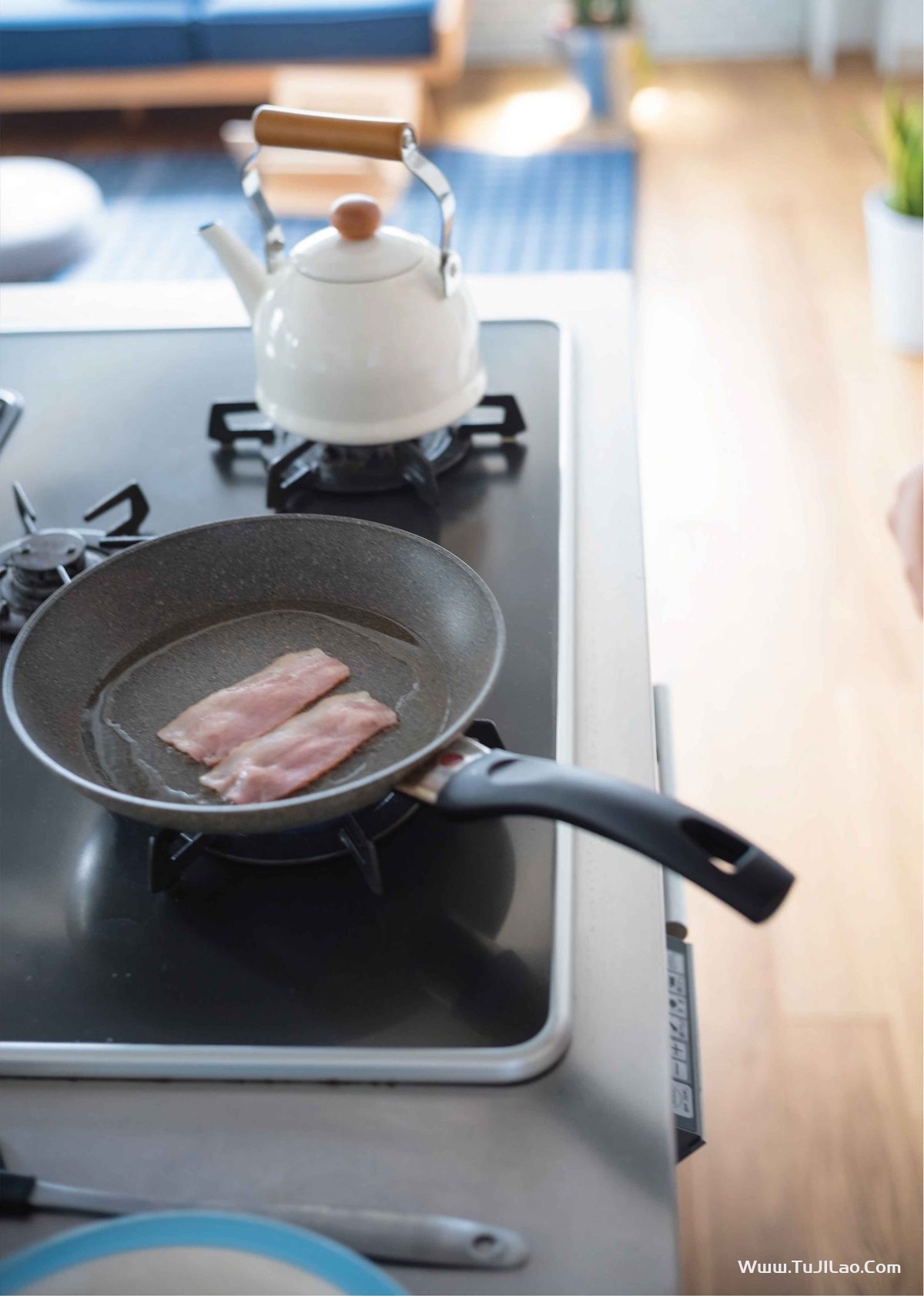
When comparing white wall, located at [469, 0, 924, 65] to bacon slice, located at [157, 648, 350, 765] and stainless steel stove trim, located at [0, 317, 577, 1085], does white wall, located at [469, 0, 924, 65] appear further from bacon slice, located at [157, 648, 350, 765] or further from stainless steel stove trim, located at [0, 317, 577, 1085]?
stainless steel stove trim, located at [0, 317, 577, 1085]

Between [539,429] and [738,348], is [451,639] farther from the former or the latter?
[738,348]

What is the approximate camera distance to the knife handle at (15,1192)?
1.57 ft

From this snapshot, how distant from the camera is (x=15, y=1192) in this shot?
478mm

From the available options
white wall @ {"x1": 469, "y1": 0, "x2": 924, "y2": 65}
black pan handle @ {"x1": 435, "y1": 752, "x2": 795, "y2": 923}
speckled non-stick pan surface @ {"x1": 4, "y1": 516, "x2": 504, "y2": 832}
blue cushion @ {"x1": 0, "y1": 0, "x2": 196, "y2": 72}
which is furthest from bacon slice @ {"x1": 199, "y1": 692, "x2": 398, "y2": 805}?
white wall @ {"x1": 469, "y1": 0, "x2": 924, "y2": 65}

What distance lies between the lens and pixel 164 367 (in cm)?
108

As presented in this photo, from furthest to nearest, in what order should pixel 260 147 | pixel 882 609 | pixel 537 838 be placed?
1. pixel 882 609
2. pixel 260 147
3. pixel 537 838

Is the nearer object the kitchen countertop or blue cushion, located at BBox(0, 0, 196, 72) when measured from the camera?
the kitchen countertop

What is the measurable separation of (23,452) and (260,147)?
12.1 inches

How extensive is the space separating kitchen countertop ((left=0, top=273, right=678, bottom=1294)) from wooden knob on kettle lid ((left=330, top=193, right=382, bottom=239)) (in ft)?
1.57

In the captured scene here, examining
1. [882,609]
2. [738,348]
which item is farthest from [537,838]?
[738,348]

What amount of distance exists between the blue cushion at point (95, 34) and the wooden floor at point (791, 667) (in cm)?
95

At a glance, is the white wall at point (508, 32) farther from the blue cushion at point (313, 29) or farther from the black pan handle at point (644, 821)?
the black pan handle at point (644, 821)

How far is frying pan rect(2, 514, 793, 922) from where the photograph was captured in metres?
0.53

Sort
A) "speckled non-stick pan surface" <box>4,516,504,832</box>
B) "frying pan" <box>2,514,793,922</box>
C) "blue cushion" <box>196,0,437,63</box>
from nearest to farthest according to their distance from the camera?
"frying pan" <box>2,514,793,922</box>, "speckled non-stick pan surface" <box>4,516,504,832</box>, "blue cushion" <box>196,0,437,63</box>
